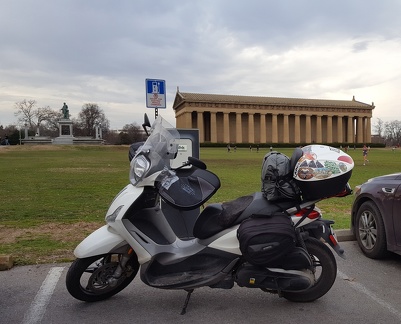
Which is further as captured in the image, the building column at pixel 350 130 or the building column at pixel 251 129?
the building column at pixel 350 130

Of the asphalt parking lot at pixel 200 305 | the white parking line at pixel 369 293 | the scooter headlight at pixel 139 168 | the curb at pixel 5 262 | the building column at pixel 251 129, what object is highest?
the building column at pixel 251 129

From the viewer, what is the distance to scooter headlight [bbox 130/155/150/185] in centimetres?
321

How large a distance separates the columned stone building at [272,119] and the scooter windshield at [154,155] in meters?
82.7

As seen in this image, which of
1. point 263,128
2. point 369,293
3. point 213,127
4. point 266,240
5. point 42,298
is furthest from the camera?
point 263,128

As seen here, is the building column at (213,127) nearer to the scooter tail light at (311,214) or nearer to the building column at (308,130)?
the building column at (308,130)

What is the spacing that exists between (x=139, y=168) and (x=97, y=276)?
3.84ft

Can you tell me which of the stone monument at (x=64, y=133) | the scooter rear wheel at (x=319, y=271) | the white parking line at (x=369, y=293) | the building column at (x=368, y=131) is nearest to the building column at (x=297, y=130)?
the building column at (x=368, y=131)

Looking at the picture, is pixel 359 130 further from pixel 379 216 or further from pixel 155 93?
pixel 379 216

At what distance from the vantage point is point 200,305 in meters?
3.53

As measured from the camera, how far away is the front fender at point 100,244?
3324 millimetres

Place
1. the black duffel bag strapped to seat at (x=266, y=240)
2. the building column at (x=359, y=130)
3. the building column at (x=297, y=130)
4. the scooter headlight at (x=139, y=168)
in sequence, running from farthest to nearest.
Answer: the building column at (x=359, y=130), the building column at (x=297, y=130), the scooter headlight at (x=139, y=168), the black duffel bag strapped to seat at (x=266, y=240)

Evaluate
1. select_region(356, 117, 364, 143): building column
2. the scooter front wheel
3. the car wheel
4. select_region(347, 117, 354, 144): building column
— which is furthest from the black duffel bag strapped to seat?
select_region(356, 117, 364, 143): building column

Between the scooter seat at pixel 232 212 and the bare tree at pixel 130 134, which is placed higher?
the bare tree at pixel 130 134

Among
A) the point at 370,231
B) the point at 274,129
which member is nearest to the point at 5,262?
the point at 370,231
